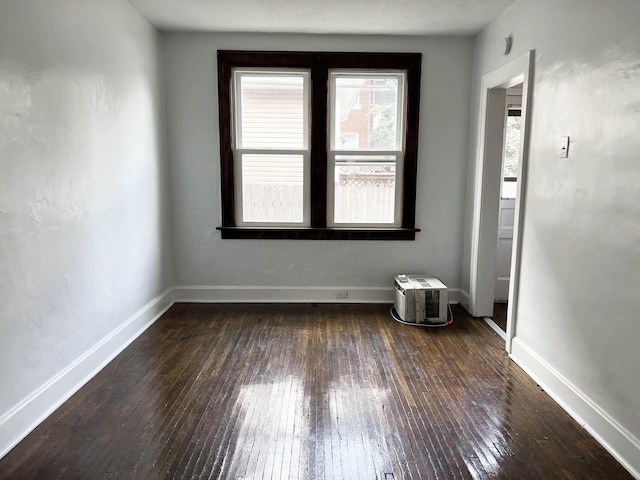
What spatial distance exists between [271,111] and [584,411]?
336cm

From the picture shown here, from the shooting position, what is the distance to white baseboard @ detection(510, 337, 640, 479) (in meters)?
1.95

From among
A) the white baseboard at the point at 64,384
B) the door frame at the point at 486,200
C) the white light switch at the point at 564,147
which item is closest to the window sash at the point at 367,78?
the door frame at the point at 486,200

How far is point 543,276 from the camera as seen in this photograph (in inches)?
106

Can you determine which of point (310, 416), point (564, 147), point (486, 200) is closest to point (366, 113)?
point (486, 200)

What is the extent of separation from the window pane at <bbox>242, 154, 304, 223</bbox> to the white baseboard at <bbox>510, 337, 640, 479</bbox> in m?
2.33

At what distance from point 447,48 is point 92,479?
4.15 meters

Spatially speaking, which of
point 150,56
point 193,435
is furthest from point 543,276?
point 150,56

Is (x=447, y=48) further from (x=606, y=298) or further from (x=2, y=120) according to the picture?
(x=2, y=120)

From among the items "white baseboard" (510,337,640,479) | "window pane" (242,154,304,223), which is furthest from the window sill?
"white baseboard" (510,337,640,479)

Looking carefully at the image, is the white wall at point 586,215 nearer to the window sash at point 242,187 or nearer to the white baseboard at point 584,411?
the white baseboard at point 584,411

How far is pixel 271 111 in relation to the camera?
160 inches

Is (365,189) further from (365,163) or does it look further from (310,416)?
(310,416)

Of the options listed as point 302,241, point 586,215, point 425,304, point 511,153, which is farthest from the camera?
point 511,153

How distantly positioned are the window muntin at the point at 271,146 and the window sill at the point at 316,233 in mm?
93
